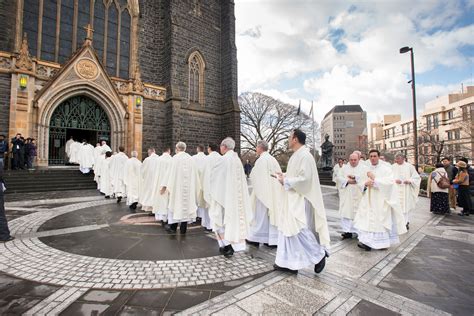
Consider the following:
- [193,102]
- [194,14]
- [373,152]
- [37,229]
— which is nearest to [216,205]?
[373,152]

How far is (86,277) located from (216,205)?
206 centimetres

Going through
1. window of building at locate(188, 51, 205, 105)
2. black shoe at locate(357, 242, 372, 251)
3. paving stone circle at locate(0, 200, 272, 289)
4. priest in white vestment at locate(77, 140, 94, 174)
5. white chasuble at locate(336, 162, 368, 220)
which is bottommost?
black shoe at locate(357, 242, 372, 251)

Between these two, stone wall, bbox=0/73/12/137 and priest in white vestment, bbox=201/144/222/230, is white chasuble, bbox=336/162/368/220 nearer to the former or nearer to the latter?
priest in white vestment, bbox=201/144/222/230

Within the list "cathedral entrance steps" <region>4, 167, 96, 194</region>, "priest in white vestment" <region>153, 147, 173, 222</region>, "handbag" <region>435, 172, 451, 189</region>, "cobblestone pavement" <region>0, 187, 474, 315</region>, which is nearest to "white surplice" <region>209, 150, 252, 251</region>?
"cobblestone pavement" <region>0, 187, 474, 315</region>

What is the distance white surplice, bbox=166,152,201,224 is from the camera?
5.38 metres

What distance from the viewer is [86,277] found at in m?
3.10

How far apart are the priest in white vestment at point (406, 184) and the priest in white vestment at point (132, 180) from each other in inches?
312

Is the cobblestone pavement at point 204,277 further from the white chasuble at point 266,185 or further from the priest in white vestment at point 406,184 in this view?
the priest in white vestment at point 406,184

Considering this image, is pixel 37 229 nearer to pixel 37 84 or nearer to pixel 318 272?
pixel 318 272

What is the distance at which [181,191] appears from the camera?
5.45m

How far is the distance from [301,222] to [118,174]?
25.9 ft

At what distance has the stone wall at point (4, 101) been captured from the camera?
11750 millimetres

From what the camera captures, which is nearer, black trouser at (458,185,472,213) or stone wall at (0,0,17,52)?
black trouser at (458,185,472,213)

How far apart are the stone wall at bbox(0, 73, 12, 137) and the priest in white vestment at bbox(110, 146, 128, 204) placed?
684 cm
